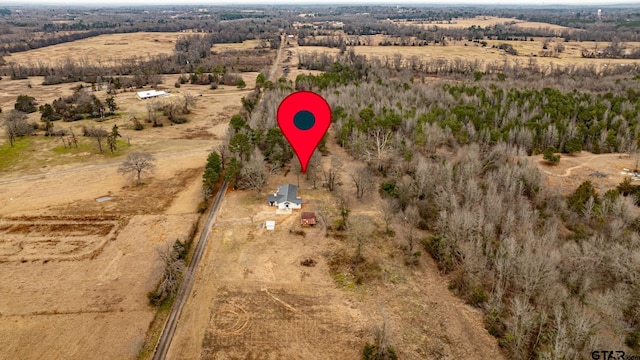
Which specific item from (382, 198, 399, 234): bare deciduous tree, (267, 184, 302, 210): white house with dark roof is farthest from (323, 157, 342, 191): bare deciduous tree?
(382, 198, 399, 234): bare deciduous tree

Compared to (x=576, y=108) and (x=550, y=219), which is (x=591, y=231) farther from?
(x=576, y=108)

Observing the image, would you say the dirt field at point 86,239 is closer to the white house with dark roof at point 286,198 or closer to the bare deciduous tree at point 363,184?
the white house with dark roof at point 286,198

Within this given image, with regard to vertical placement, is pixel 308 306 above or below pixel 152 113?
below

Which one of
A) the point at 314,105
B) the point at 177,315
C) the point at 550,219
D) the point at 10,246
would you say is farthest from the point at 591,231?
the point at 10,246

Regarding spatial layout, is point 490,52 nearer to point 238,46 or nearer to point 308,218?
point 238,46

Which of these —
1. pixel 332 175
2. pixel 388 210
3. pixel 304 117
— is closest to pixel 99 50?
pixel 332 175

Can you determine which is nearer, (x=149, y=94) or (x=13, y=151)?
(x=13, y=151)
